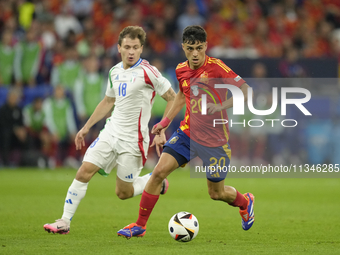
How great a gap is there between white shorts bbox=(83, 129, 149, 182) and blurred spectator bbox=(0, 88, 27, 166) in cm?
862

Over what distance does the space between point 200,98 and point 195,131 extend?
378 mm

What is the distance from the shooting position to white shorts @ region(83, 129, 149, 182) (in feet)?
21.6

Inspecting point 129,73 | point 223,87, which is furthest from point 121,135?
point 223,87

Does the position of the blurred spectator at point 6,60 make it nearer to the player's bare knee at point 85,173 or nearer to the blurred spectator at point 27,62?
the blurred spectator at point 27,62

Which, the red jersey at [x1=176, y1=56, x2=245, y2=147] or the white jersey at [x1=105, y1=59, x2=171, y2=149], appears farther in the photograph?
the white jersey at [x1=105, y1=59, x2=171, y2=149]

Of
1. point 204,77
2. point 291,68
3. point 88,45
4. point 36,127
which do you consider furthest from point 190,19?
point 204,77

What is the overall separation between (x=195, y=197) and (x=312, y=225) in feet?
11.4

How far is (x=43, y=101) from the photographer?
15.0m

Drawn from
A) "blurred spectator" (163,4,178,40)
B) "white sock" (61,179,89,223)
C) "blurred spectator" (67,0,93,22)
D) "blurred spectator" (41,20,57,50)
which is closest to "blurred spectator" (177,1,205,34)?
"blurred spectator" (163,4,178,40)

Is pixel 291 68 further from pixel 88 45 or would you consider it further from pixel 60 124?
pixel 60 124

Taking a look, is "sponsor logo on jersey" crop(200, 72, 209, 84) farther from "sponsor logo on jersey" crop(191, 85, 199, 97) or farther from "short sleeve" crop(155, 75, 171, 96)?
"short sleeve" crop(155, 75, 171, 96)

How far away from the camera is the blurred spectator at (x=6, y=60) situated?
A: 15.2m

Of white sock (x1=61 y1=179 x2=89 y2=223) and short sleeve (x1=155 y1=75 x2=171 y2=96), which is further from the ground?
short sleeve (x1=155 y1=75 x2=171 y2=96)

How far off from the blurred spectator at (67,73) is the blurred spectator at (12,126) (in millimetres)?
1094
